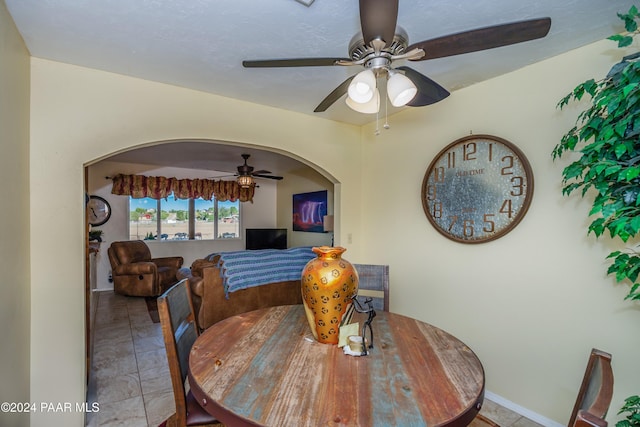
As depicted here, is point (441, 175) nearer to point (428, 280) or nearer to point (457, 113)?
point (457, 113)

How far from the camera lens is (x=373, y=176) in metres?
3.10

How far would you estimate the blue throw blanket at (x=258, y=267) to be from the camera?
290cm

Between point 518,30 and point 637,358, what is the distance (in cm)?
172

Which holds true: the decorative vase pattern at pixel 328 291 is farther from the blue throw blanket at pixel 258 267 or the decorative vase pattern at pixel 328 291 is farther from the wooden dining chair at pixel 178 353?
the blue throw blanket at pixel 258 267

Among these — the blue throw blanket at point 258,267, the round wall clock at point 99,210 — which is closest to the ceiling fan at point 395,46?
the blue throw blanket at point 258,267

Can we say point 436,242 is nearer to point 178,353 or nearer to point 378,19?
point 378,19

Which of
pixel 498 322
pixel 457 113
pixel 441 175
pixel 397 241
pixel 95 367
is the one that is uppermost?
pixel 457 113

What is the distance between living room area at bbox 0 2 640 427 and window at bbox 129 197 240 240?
4.09 metres

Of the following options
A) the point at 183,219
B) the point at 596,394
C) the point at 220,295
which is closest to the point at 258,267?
the point at 220,295

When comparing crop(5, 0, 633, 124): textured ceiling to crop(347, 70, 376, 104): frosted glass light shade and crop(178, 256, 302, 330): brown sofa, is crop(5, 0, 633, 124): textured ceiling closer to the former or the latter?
crop(347, 70, 376, 104): frosted glass light shade

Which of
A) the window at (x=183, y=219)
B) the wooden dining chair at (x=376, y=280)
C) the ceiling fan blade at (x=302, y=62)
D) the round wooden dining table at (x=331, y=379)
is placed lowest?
the round wooden dining table at (x=331, y=379)

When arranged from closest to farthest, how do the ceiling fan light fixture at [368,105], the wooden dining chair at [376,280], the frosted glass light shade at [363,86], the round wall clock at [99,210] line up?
the frosted glass light shade at [363,86] → the ceiling fan light fixture at [368,105] → the wooden dining chair at [376,280] → the round wall clock at [99,210]

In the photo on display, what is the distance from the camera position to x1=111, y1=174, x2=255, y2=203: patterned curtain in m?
5.43

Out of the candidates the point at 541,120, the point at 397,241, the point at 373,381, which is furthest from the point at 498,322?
the point at 373,381
